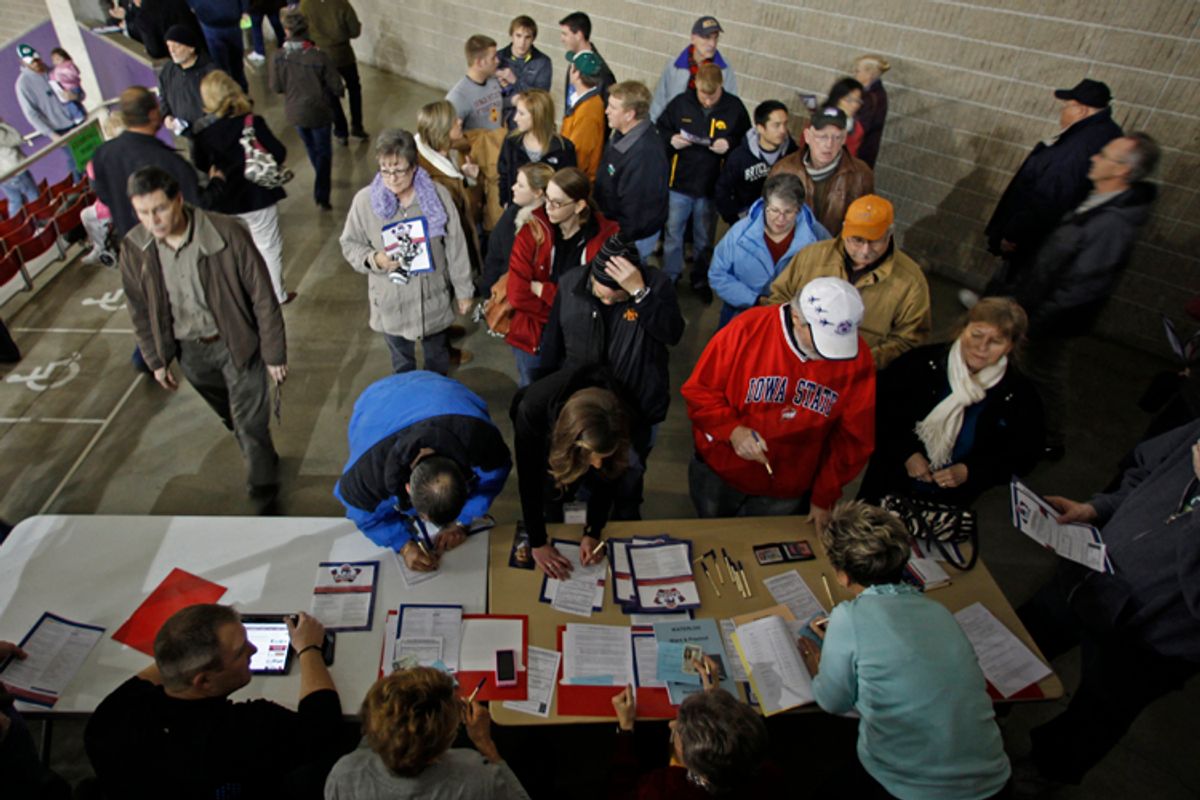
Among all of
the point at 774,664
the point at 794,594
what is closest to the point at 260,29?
the point at 794,594

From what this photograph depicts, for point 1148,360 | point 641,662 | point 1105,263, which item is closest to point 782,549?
point 641,662

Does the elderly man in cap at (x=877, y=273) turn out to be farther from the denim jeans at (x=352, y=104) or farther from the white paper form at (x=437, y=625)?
the denim jeans at (x=352, y=104)

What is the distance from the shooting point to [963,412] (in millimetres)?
2689

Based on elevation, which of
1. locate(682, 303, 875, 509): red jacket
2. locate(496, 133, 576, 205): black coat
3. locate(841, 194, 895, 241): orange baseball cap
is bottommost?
locate(682, 303, 875, 509): red jacket

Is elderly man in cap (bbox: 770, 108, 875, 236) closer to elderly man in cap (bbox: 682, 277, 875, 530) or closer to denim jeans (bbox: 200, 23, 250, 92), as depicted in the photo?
elderly man in cap (bbox: 682, 277, 875, 530)

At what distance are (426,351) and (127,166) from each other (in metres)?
1.66

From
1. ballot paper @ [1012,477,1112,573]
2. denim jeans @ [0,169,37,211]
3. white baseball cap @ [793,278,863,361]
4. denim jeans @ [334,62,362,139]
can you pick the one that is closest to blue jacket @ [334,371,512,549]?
white baseball cap @ [793,278,863,361]

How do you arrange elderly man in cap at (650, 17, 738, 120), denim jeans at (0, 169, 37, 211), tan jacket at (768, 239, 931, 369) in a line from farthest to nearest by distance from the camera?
denim jeans at (0, 169, 37, 211) < elderly man in cap at (650, 17, 738, 120) < tan jacket at (768, 239, 931, 369)

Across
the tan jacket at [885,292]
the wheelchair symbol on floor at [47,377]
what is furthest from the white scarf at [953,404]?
the wheelchair symbol on floor at [47,377]

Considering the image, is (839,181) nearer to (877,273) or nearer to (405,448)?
(877,273)

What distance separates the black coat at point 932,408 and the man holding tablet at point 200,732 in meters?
2.20

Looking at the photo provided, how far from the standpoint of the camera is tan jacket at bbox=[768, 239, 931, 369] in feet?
9.95

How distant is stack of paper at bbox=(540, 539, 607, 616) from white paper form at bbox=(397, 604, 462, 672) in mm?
298

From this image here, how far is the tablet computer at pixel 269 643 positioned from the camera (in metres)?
2.25
